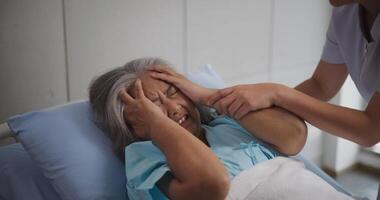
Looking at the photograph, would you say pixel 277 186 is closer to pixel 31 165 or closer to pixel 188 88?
pixel 188 88

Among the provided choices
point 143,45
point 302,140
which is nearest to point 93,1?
point 143,45

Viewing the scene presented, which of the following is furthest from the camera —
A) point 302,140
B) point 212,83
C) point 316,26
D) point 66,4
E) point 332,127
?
point 316,26

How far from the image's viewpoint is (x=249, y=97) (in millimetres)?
1320

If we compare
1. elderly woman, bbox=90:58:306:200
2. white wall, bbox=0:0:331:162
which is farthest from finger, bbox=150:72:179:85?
white wall, bbox=0:0:331:162

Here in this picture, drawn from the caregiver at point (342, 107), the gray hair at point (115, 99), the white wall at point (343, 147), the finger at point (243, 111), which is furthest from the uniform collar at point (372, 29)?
the white wall at point (343, 147)

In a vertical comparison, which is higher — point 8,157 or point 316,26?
point 316,26

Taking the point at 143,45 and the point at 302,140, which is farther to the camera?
the point at 143,45

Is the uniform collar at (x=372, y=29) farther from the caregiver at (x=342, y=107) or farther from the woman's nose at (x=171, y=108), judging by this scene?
the woman's nose at (x=171, y=108)

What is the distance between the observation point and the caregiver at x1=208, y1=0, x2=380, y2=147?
48.8 inches

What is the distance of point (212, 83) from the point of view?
5.84 ft

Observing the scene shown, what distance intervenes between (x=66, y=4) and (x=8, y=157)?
60cm

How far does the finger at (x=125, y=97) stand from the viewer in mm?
→ 1355

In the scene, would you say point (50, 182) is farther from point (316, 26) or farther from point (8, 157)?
point (316, 26)

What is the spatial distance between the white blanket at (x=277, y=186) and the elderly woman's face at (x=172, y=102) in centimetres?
26
